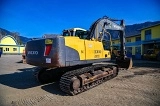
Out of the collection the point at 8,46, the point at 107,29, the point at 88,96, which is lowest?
the point at 88,96

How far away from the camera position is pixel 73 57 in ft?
23.3

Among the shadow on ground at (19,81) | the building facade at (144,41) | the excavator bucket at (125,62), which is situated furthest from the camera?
the building facade at (144,41)

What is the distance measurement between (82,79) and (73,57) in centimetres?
98

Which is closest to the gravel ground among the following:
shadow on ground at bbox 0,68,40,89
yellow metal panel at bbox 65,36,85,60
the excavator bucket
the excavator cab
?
shadow on ground at bbox 0,68,40,89

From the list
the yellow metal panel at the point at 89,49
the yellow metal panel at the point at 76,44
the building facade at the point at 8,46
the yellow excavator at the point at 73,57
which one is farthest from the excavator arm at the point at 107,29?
the building facade at the point at 8,46

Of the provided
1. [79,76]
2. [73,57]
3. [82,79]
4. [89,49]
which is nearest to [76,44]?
[73,57]

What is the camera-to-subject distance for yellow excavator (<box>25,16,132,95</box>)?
6715 mm

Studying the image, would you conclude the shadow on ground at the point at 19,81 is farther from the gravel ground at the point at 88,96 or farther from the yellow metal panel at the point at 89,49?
the yellow metal panel at the point at 89,49

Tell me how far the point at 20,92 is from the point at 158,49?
81.2 ft

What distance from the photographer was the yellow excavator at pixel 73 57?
22.0 ft

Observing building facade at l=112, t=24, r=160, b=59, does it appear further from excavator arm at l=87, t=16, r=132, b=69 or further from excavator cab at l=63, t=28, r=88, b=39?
excavator cab at l=63, t=28, r=88, b=39

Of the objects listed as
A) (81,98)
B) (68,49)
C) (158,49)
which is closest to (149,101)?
(81,98)

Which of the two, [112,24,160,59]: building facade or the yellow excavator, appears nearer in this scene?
the yellow excavator

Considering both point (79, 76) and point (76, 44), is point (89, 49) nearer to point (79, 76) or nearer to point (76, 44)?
point (76, 44)
